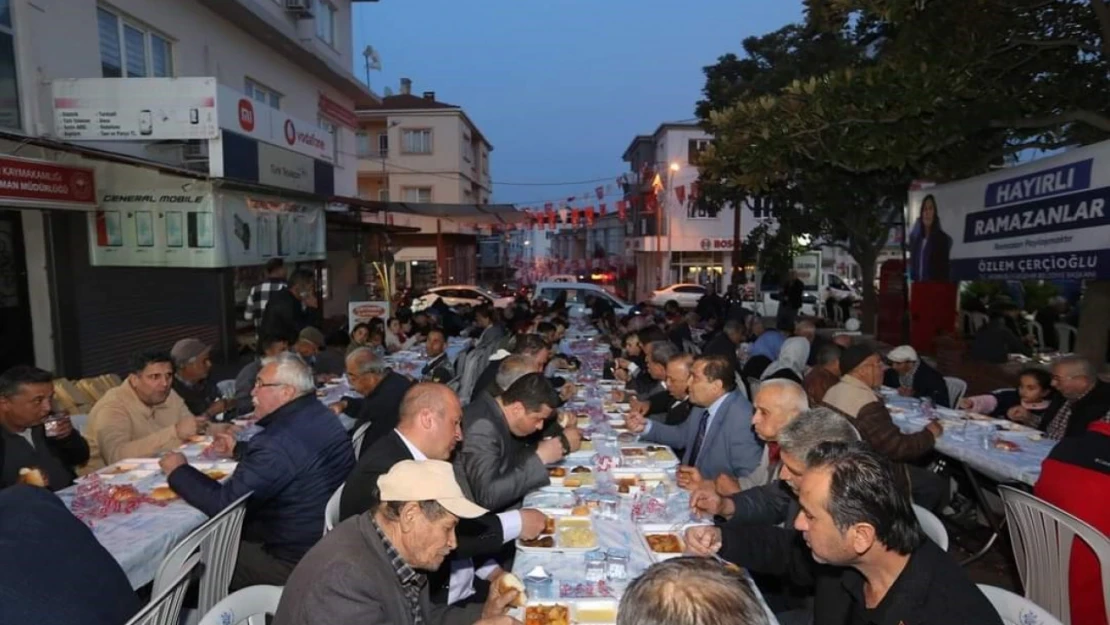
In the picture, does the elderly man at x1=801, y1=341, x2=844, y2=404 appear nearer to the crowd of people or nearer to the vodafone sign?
the crowd of people

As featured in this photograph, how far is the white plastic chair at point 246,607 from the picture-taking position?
2.60 m

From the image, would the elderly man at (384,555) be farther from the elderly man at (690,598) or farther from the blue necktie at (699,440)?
the blue necktie at (699,440)

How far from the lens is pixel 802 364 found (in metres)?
8.48

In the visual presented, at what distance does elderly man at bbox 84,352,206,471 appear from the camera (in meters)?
5.24

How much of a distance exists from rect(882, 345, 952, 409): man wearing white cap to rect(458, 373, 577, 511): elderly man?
16.9 feet

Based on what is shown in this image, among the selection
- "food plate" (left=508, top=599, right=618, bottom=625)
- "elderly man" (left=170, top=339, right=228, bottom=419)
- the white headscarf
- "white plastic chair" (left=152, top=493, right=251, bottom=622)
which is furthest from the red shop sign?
the white headscarf

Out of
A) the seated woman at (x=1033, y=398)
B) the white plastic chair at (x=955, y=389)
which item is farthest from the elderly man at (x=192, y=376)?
the white plastic chair at (x=955, y=389)

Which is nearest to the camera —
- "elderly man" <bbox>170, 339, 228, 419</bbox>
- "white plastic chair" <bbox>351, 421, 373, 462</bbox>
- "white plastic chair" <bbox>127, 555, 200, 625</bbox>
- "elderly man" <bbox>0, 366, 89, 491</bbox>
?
"white plastic chair" <bbox>127, 555, 200, 625</bbox>

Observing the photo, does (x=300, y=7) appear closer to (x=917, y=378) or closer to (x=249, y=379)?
(x=249, y=379)

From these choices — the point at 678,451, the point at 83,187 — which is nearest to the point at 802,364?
the point at 678,451

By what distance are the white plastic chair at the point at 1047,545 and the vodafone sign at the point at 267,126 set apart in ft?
30.0

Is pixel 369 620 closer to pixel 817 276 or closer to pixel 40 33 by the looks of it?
pixel 40 33

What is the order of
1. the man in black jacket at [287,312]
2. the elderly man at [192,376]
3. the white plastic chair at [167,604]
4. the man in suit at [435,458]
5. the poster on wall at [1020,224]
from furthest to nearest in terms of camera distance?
the man in black jacket at [287,312] → the poster on wall at [1020,224] → the elderly man at [192,376] → the man in suit at [435,458] → the white plastic chair at [167,604]

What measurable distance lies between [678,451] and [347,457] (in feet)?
10.0
